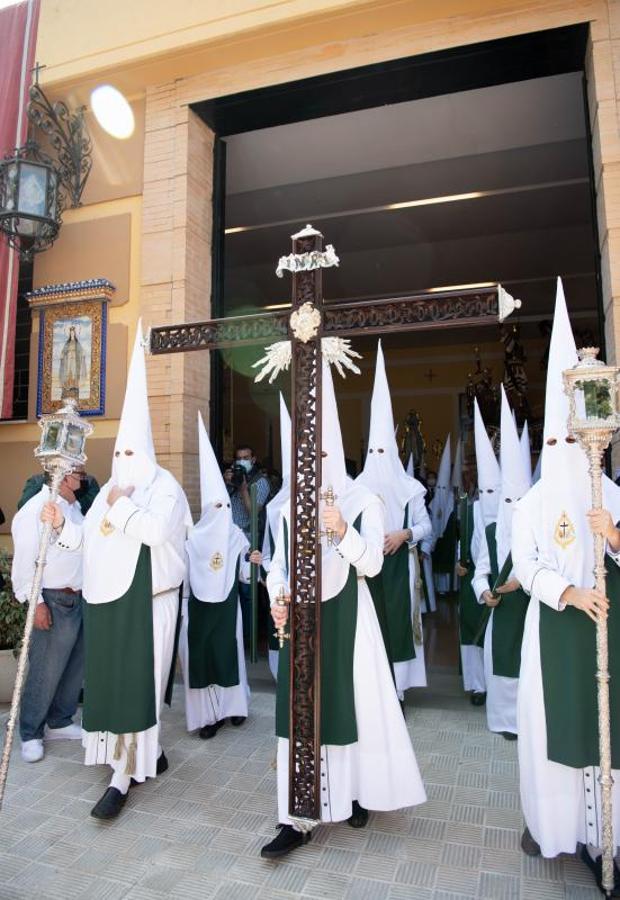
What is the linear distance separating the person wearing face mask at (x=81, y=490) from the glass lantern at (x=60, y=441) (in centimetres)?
114

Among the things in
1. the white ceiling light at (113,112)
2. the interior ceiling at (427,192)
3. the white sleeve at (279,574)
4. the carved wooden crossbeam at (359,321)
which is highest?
the interior ceiling at (427,192)

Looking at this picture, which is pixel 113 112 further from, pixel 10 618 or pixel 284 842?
pixel 284 842

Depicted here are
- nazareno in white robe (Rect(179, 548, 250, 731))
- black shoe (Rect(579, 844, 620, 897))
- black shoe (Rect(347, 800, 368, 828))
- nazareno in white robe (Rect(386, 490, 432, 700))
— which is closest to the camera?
black shoe (Rect(579, 844, 620, 897))

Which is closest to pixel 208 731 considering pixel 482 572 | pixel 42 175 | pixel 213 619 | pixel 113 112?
pixel 213 619

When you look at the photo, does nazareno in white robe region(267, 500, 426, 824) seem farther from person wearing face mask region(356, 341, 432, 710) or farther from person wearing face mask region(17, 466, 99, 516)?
person wearing face mask region(17, 466, 99, 516)

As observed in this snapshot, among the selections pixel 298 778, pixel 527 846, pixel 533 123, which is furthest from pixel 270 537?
pixel 533 123

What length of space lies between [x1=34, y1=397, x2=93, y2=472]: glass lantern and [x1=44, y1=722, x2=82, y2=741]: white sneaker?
7.49 feet

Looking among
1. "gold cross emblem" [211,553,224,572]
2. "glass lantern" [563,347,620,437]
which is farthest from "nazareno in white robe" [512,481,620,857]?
"gold cross emblem" [211,553,224,572]

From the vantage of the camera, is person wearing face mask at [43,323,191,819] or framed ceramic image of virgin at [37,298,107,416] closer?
person wearing face mask at [43,323,191,819]

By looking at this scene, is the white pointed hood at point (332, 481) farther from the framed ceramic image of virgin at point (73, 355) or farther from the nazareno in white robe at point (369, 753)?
the framed ceramic image of virgin at point (73, 355)

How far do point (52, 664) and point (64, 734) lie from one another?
1.73ft

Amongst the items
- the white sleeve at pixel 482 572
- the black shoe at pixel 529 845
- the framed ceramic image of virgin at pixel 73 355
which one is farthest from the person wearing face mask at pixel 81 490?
the black shoe at pixel 529 845

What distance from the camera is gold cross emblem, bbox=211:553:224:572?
4664 mm

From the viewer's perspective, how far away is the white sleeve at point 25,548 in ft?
13.9
